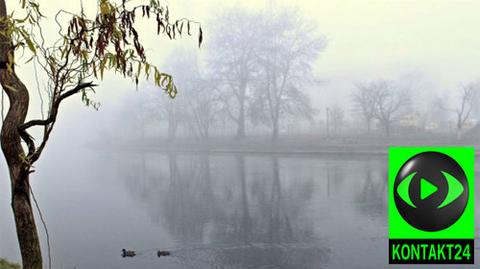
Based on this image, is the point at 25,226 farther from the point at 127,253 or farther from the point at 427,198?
the point at 427,198

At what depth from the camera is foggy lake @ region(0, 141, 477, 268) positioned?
7.80 meters

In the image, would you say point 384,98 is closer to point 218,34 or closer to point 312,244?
point 218,34

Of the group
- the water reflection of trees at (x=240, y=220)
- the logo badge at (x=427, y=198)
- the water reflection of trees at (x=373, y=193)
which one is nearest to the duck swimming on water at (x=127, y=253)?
the water reflection of trees at (x=240, y=220)

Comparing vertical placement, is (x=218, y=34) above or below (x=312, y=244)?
above

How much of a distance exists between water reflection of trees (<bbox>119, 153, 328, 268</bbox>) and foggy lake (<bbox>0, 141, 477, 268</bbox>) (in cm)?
2

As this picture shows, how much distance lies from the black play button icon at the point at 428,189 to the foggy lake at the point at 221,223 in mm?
1336

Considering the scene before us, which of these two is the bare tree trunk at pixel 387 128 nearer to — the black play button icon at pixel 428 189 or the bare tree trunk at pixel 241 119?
the bare tree trunk at pixel 241 119

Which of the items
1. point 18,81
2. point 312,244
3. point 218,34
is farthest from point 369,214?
point 218,34

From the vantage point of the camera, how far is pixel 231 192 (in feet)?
52.3

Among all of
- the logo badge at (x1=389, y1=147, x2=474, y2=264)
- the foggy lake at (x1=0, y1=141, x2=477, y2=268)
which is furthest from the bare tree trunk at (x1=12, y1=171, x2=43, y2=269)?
the logo badge at (x1=389, y1=147, x2=474, y2=264)

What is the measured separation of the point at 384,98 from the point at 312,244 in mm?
41619

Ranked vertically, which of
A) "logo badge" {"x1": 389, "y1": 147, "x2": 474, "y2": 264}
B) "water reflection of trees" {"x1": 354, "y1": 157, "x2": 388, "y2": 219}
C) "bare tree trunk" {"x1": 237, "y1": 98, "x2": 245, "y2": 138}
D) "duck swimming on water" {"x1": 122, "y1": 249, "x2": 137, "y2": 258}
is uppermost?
"bare tree trunk" {"x1": 237, "y1": 98, "x2": 245, "y2": 138}

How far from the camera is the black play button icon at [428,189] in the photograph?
641 cm

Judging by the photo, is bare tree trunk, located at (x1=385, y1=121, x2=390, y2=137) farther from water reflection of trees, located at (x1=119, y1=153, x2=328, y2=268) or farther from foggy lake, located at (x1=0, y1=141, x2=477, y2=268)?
water reflection of trees, located at (x1=119, y1=153, x2=328, y2=268)
